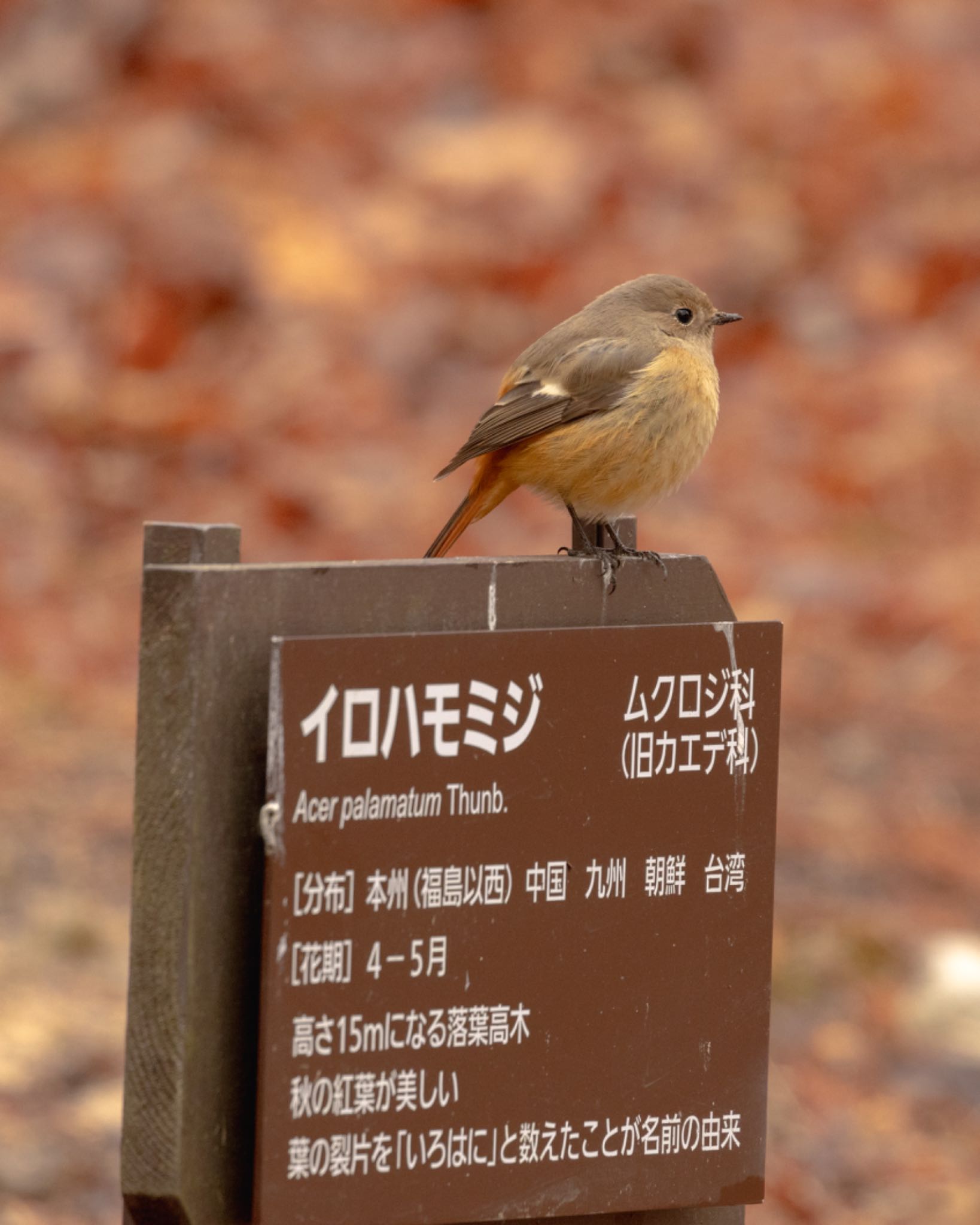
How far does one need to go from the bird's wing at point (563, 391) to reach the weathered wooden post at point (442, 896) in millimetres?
1236

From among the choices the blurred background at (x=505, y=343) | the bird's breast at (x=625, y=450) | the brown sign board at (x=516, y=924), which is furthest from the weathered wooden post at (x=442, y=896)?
the blurred background at (x=505, y=343)

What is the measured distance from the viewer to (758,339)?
37.1 ft

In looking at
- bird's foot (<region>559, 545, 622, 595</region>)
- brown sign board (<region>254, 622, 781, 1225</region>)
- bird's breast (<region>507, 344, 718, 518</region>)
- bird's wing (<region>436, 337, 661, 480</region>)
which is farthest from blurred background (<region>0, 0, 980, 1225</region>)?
bird's foot (<region>559, 545, 622, 595</region>)

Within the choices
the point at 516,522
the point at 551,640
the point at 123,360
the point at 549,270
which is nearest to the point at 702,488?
the point at 516,522

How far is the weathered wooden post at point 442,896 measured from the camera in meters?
2.42

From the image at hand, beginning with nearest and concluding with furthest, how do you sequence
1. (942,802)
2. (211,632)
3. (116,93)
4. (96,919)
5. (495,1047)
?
(211,632), (495,1047), (96,919), (942,802), (116,93)

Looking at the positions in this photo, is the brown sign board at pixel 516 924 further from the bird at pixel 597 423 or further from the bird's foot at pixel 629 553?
the bird at pixel 597 423

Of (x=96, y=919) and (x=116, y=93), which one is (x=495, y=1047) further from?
(x=116, y=93)

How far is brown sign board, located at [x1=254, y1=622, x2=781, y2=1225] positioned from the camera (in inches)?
96.2

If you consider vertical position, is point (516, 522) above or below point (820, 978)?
above

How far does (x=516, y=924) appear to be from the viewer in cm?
262

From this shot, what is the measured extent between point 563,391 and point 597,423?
112mm

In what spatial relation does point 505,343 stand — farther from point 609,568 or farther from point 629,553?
point 609,568

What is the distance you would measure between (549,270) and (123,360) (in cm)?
271
